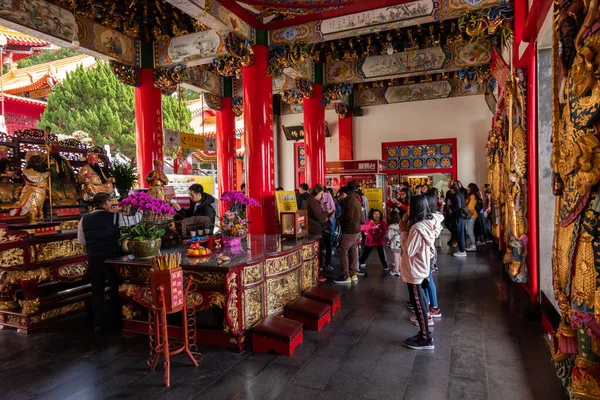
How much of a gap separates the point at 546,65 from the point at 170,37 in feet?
21.4

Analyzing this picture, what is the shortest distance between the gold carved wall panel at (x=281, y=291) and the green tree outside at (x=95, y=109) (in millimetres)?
14137

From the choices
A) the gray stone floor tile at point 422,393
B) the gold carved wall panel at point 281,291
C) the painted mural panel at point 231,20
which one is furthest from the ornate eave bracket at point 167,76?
the gray stone floor tile at point 422,393

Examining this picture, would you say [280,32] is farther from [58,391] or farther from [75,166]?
[58,391]

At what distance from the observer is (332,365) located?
2.87 meters

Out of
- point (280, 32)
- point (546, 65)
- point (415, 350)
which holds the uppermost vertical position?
point (280, 32)

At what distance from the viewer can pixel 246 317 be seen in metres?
3.21

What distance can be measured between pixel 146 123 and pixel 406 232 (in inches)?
236

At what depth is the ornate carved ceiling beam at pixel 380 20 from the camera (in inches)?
215

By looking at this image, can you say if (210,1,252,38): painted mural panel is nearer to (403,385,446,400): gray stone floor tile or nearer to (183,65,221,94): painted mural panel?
(183,65,221,94): painted mural panel

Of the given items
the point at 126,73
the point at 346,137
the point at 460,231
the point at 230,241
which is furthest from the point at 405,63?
the point at 230,241


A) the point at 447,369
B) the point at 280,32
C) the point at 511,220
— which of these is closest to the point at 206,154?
the point at 280,32

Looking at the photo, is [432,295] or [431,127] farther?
[431,127]

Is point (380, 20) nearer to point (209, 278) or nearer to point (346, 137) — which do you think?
point (209, 278)

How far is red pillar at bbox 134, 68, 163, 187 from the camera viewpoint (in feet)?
24.7
